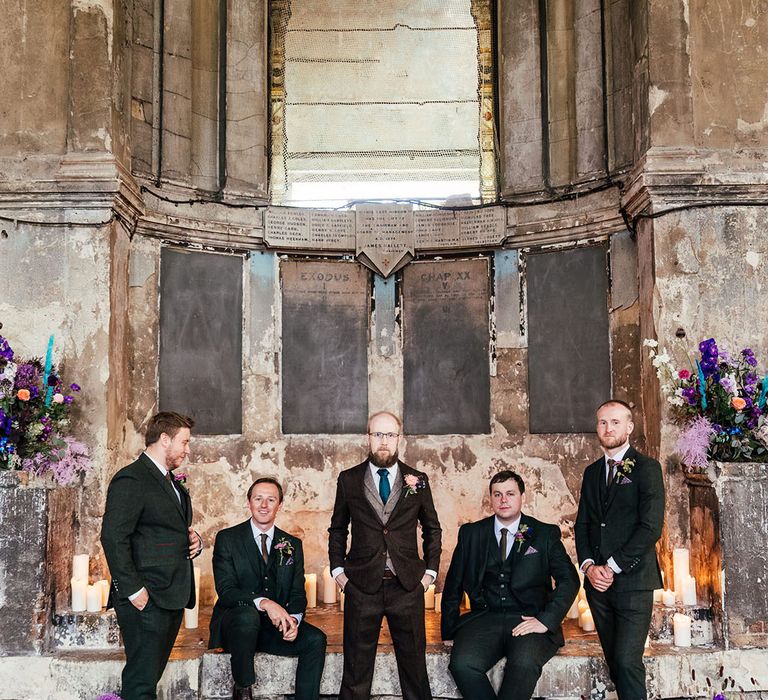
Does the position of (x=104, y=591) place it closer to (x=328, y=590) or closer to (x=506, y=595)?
(x=328, y=590)

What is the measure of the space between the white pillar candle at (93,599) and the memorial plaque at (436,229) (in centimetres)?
356

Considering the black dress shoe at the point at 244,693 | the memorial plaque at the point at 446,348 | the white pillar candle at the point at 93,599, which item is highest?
the memorial plaque at the point at 446,348

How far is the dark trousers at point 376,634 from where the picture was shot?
13.7 ft

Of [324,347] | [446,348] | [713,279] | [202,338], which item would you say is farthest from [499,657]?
[202,338]

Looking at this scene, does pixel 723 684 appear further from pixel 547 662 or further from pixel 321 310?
pixel 321 310

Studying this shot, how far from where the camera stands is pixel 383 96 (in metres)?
7.27

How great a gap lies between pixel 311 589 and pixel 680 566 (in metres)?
2.43

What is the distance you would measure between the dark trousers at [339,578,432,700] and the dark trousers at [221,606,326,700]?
183 millimetres

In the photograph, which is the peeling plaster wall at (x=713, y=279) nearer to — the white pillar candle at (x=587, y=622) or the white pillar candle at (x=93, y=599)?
the white pillar candle at (x=587, y=622)

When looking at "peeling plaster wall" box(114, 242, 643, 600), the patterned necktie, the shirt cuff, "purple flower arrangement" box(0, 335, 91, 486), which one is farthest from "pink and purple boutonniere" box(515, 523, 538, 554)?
"purple flower arrangement" box(0, 335, 91, 486)

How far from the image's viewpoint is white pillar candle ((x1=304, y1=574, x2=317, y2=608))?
5.84 meters

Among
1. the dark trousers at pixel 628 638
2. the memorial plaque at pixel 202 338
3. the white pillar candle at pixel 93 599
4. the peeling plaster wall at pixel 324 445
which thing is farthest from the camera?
the memorial plaque at pixel 202 338

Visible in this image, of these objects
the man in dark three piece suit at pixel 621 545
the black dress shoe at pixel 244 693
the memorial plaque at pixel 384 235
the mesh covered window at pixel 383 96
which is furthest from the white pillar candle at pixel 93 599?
the mesh covered window at pixel 383 96

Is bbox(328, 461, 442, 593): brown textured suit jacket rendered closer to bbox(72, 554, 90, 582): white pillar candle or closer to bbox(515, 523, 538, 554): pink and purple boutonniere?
bbox(515, 523, 538, 554): pink and purple boutonniere
